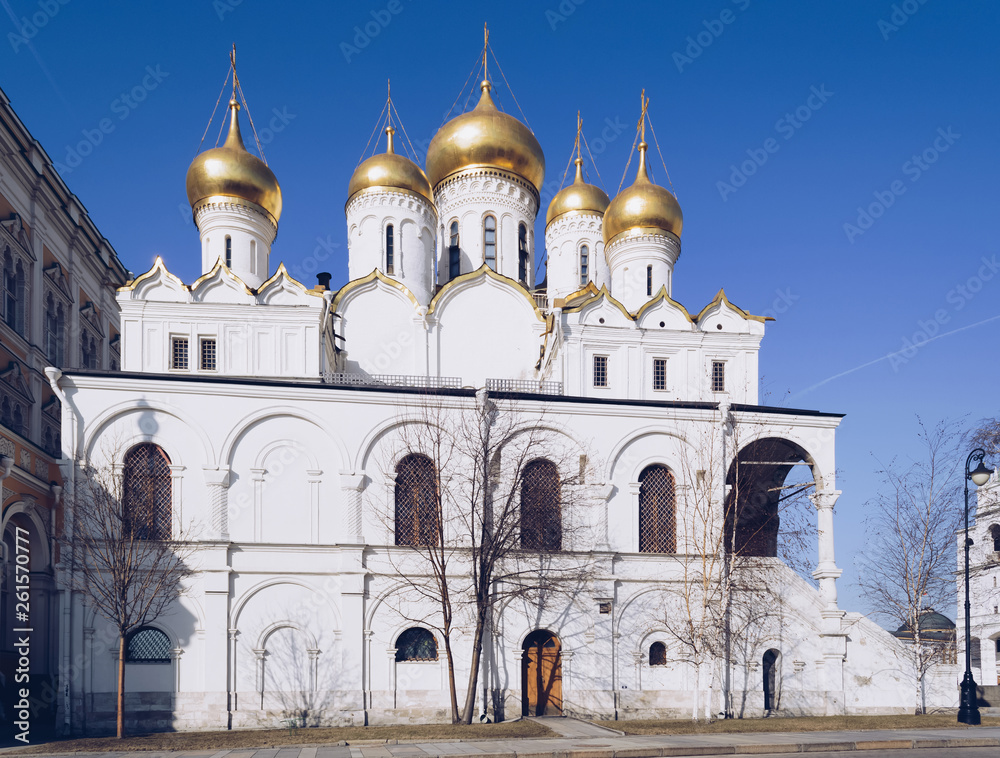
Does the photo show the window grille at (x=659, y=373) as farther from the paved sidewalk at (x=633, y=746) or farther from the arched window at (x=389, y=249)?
the paved sidewalk at (x=633, y=746)

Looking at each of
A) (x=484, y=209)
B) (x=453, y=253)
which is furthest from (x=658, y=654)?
(x=484, y=209)

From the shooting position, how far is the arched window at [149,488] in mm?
21797

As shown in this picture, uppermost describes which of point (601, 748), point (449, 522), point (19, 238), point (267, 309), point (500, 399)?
point (19, 238)

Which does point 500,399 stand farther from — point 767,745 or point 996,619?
point 996,619

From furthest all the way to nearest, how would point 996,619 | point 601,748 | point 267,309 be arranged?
point 996,619 → point 267,309 → point 601,748

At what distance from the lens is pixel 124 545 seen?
2038 cm

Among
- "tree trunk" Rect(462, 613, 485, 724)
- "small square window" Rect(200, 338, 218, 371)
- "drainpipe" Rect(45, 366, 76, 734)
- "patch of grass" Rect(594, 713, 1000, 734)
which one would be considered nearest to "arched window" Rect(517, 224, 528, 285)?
"small square window" Rect(200, 338, 218, 371)

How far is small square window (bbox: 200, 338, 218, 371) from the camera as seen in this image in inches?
1115

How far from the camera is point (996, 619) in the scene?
4416 cm

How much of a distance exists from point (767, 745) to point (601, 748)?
3472 millimetres

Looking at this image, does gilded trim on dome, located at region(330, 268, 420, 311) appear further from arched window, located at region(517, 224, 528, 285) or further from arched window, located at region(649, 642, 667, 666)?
arched window, located at region(649, 642, 667, 666)

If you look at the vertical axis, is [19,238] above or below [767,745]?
above

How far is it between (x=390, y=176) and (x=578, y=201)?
9141 millimetres

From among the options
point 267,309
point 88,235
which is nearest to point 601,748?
point 267,309
